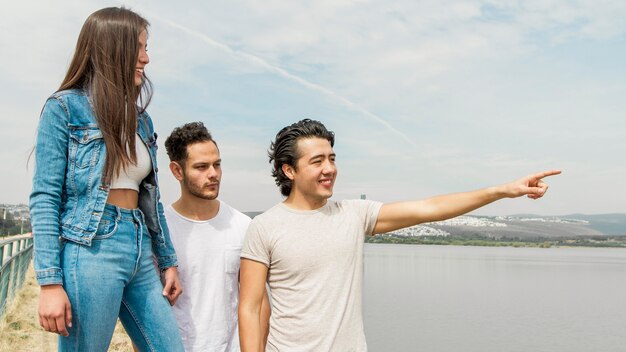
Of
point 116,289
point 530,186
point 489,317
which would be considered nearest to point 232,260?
point 116,289

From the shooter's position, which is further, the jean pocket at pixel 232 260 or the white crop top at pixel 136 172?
the jean pocket at pixel 232 260

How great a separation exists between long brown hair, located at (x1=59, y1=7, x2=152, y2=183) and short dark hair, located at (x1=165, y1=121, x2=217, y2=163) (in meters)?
0.83

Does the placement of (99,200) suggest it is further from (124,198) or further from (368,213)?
(368,213)

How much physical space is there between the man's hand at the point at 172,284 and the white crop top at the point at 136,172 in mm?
425

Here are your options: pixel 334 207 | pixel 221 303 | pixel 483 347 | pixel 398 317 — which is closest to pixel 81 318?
pixel 221 303

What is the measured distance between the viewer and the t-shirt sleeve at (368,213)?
3.05 meters

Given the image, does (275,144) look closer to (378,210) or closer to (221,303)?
(378,210)

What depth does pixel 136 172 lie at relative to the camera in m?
2.65

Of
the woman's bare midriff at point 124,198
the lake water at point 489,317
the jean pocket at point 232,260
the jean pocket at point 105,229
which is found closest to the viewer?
the jean pocket at point 105,229

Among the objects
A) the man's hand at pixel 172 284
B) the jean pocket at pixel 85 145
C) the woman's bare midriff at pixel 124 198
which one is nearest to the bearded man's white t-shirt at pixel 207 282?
the man's hand at pixel 172 284

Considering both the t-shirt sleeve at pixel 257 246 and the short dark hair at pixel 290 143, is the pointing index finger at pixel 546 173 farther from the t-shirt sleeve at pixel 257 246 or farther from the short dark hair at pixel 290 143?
the t-shirt sleeve at pixel 257 246

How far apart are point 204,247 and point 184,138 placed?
611mm

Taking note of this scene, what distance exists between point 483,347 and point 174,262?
19.3m

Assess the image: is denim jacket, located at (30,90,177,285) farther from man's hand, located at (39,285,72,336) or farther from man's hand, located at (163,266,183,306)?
man's hand, located at (163,266,183,306)
